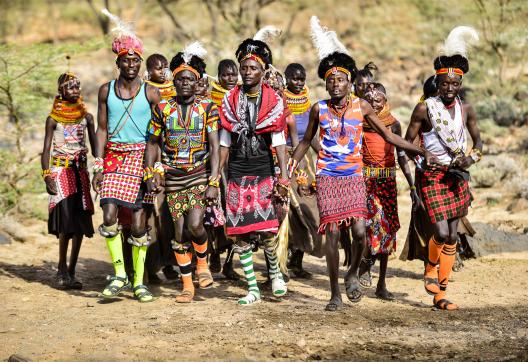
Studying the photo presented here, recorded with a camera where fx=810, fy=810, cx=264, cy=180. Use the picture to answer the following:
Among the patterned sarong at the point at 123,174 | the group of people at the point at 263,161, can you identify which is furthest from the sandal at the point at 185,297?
the patterned sarong at the point at 123,174

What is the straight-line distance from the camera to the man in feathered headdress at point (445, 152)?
6953 mm

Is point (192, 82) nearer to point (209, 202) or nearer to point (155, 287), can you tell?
point (209, 202)

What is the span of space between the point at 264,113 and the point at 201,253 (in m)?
1.44

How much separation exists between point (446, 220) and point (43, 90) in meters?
7.50

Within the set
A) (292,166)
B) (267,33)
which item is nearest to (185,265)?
(292,166)

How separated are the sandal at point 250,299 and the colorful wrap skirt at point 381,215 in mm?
1210

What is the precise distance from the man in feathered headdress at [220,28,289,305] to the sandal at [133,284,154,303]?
844 millimetres

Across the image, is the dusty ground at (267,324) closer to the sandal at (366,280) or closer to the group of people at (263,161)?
the sandal at (366,280)

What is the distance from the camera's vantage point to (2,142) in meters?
12.8

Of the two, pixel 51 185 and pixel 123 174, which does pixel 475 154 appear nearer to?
pixel 123 174

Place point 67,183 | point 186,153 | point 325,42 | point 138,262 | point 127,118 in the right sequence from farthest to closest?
1. point 67,183
2. point 138,262
3. point 127,118
4. point 186,153
5. point 325,42

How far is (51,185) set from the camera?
26.0 ft

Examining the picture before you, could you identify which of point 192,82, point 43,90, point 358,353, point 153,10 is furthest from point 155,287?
point 153,10

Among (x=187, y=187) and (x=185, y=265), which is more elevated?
(x=187, y=187)
